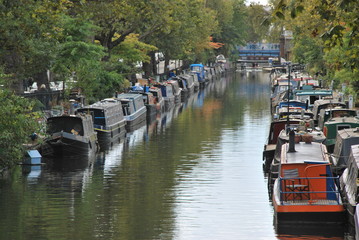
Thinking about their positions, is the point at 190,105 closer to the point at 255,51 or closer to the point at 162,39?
the point at 162,39

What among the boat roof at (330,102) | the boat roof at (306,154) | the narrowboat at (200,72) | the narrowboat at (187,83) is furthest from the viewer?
the narrowboat at (200,72)

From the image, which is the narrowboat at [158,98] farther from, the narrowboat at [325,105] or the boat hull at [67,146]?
the boat hull at [67,146]

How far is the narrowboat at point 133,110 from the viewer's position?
5809 cm

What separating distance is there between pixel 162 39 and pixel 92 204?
57054 millimetres

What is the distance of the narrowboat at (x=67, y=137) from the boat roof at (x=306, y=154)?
14.1 m

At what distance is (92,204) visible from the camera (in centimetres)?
3169

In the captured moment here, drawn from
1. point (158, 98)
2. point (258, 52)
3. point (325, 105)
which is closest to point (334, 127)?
point (325, 105)

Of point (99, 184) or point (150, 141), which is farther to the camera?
point (150, 141)

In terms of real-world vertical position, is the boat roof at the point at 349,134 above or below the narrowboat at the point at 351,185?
above

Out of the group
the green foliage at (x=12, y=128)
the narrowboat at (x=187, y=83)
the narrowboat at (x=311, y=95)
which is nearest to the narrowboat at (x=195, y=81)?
the narrowboat at (x=187, y=83)

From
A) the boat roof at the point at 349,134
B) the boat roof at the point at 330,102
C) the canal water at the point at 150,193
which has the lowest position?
the canal water at the point at 150,193

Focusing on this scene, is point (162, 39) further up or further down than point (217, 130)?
further up

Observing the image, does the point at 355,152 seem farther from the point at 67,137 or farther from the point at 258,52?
the point at 258,52

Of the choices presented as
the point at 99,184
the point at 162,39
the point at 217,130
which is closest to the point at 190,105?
the point at 162,39
